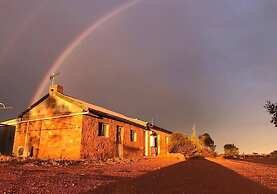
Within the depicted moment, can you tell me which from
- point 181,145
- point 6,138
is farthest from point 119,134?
point 6,138

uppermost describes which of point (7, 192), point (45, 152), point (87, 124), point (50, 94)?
point (50, 94)

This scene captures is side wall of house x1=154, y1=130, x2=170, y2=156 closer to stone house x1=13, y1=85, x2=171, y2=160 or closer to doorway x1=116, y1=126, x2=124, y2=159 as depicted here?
stone house x1=13, y1=85, x2=171, y2=160

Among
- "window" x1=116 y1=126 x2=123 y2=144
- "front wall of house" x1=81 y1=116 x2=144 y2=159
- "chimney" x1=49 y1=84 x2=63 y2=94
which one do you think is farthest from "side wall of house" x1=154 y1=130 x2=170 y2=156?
"chimney" x1=49 y1=84 x2=63 y2=94

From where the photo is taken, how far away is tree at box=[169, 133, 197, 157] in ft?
103

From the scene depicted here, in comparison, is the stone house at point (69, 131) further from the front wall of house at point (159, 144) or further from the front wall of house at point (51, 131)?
the front wall of house at point (159, 144)

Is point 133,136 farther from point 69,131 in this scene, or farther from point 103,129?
point 69,131

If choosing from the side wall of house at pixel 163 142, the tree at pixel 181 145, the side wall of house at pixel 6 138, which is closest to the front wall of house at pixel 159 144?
the side wall of house at pixel 163 142

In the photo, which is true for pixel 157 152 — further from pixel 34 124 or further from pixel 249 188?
pixel 249 188

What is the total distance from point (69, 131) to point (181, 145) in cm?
1534

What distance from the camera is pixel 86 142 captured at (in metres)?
22.9

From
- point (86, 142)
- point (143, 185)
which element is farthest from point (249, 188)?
point (86, 142)

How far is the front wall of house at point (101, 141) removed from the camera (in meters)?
22.9

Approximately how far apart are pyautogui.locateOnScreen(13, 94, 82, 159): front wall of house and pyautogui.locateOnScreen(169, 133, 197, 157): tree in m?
13.6

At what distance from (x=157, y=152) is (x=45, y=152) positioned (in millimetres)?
14949
